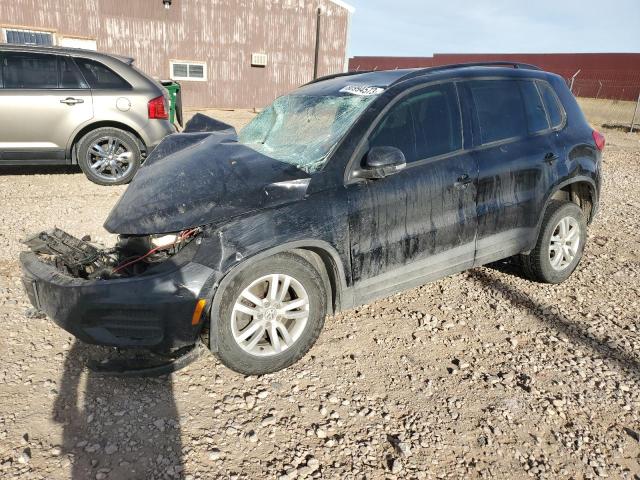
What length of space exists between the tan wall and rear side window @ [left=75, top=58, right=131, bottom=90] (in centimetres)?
1089

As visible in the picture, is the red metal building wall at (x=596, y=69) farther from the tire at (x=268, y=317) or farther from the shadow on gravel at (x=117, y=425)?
the shadow on gravel at (x=117, y=425)

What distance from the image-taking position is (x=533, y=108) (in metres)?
3.93

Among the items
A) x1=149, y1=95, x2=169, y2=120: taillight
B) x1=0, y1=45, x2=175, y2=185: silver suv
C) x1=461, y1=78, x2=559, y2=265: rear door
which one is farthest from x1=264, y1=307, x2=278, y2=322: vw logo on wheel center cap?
x1=149, y1=95, x2=169, y2=120: taillight

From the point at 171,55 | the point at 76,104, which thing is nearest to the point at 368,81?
the point at 76,104

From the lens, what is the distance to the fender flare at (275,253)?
2.60m

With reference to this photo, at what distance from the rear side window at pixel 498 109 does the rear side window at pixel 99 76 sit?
5087 mm

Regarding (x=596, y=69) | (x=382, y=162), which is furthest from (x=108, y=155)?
(x=596, y=69)

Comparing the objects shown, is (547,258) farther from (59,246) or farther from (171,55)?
(171,55)

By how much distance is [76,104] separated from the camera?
21.3 feet

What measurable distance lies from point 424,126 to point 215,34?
1597cm

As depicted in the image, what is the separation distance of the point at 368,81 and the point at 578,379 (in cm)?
243

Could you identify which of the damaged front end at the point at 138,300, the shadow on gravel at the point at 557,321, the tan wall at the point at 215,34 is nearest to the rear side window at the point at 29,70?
the damaged front end at the point at 138,300

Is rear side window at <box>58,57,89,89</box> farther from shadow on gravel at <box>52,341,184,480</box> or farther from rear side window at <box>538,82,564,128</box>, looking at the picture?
rear side window at <box>538,82,564,128</box>

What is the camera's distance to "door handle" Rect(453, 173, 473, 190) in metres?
3.37
